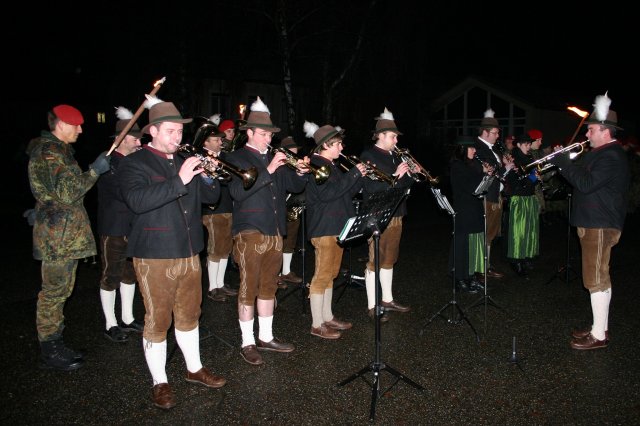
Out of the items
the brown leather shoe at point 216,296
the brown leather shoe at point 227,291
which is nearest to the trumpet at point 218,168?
the brown leather shoe at point 216,296

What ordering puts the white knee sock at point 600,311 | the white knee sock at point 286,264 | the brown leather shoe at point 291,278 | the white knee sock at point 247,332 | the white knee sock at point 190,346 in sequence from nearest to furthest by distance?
the white knee sock at point 190,346, the white knee sock at point 247,332, the white knee sock at point 600,311, the brown leather shoe at point 291,278, the white knee sock at point 286,264

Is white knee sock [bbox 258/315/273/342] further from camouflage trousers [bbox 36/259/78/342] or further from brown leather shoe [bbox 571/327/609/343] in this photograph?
brown leather shoe [bbox 571/327/609/343]

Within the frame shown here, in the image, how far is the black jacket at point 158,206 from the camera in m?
4.10

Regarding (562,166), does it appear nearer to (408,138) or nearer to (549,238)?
(549,238)

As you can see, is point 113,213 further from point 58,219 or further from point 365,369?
point 365,369

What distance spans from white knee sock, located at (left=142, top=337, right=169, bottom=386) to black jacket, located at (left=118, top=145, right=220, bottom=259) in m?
0.81

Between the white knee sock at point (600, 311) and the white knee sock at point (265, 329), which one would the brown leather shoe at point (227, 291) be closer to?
the white knee sock at point (265, 329)

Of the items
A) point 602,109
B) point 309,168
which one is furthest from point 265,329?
point 602,109

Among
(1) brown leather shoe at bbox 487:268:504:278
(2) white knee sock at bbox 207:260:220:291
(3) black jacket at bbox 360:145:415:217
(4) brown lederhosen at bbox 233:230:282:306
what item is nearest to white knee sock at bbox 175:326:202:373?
(4) brown lederhosen at bbox 233:230:282:306

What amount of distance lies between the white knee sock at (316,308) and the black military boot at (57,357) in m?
2.58

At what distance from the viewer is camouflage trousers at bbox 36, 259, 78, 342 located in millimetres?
5055

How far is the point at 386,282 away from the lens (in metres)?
7.00

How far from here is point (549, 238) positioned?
12.4m

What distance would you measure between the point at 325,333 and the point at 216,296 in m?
2.23
